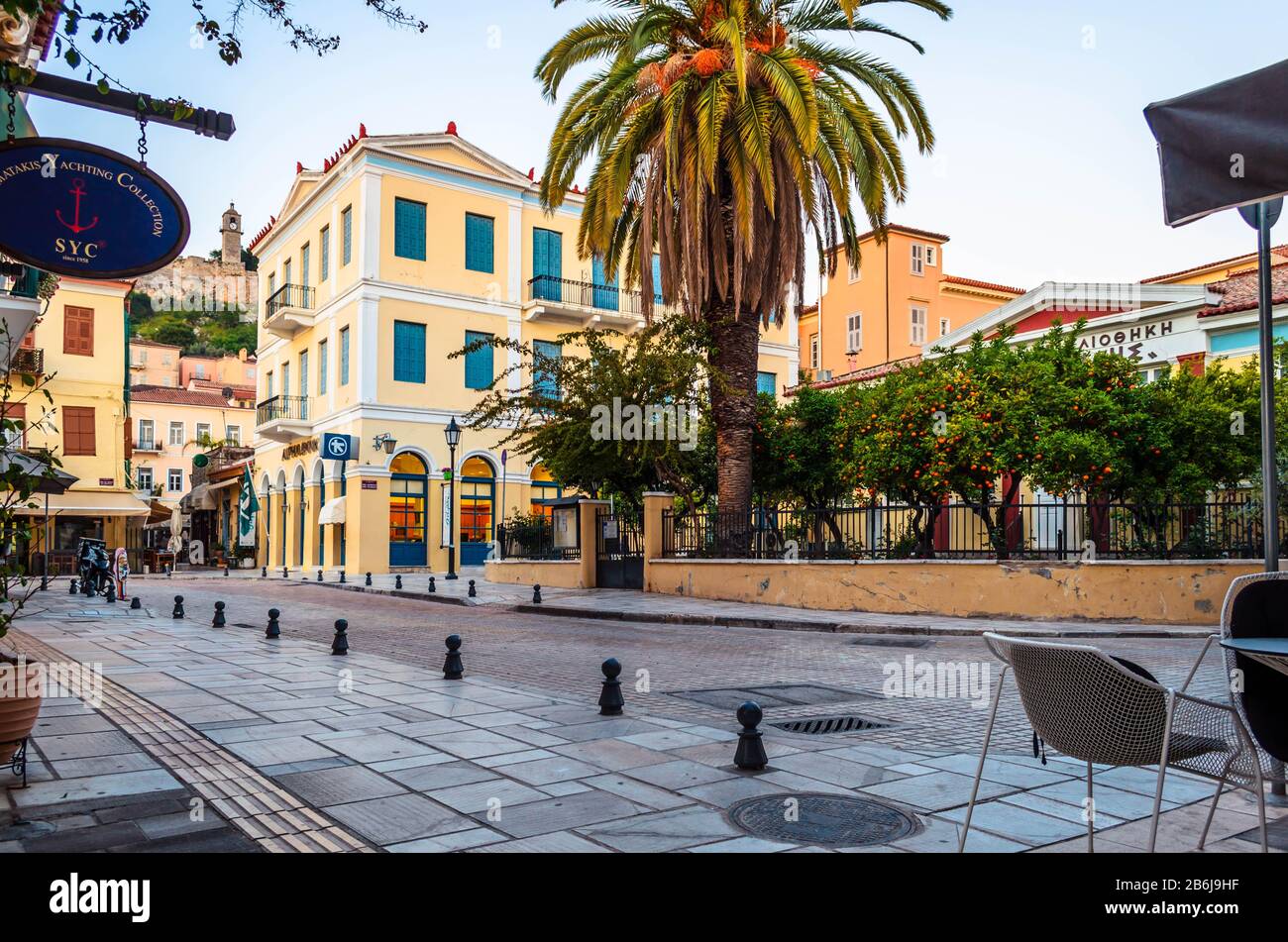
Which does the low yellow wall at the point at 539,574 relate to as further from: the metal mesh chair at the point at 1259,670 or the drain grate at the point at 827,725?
the metal mesh chair at the point at 1259,670

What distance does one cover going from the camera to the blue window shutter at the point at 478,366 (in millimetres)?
36250

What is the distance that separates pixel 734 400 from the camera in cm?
1958

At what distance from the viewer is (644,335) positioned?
21.4 metres

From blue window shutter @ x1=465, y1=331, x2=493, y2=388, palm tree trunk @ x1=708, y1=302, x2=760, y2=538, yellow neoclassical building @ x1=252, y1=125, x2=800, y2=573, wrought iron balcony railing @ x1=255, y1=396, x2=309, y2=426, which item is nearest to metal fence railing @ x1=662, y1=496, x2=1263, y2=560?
palm tree trunk @ x1=708, y1=302, x2=760, y2=538

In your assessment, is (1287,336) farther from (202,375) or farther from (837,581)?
(202,375)

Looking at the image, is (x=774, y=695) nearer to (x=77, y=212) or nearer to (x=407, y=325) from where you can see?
(x=77, y=212)

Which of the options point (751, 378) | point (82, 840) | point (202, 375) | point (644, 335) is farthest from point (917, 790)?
point (202, 375)

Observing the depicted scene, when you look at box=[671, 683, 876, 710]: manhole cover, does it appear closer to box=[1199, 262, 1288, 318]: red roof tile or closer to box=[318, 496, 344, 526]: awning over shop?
box=[1199, 262, 1288, 318]: red roof tile

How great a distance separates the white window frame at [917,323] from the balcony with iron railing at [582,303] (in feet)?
38.1

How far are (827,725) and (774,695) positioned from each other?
145 cm

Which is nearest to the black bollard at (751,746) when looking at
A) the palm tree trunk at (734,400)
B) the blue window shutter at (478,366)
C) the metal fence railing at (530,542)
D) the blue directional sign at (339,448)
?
the palm tree trunk at (734,400)

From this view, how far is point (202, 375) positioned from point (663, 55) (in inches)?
2707

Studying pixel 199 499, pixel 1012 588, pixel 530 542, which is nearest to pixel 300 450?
pixel 530 542

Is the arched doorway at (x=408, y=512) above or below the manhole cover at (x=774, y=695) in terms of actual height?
above
